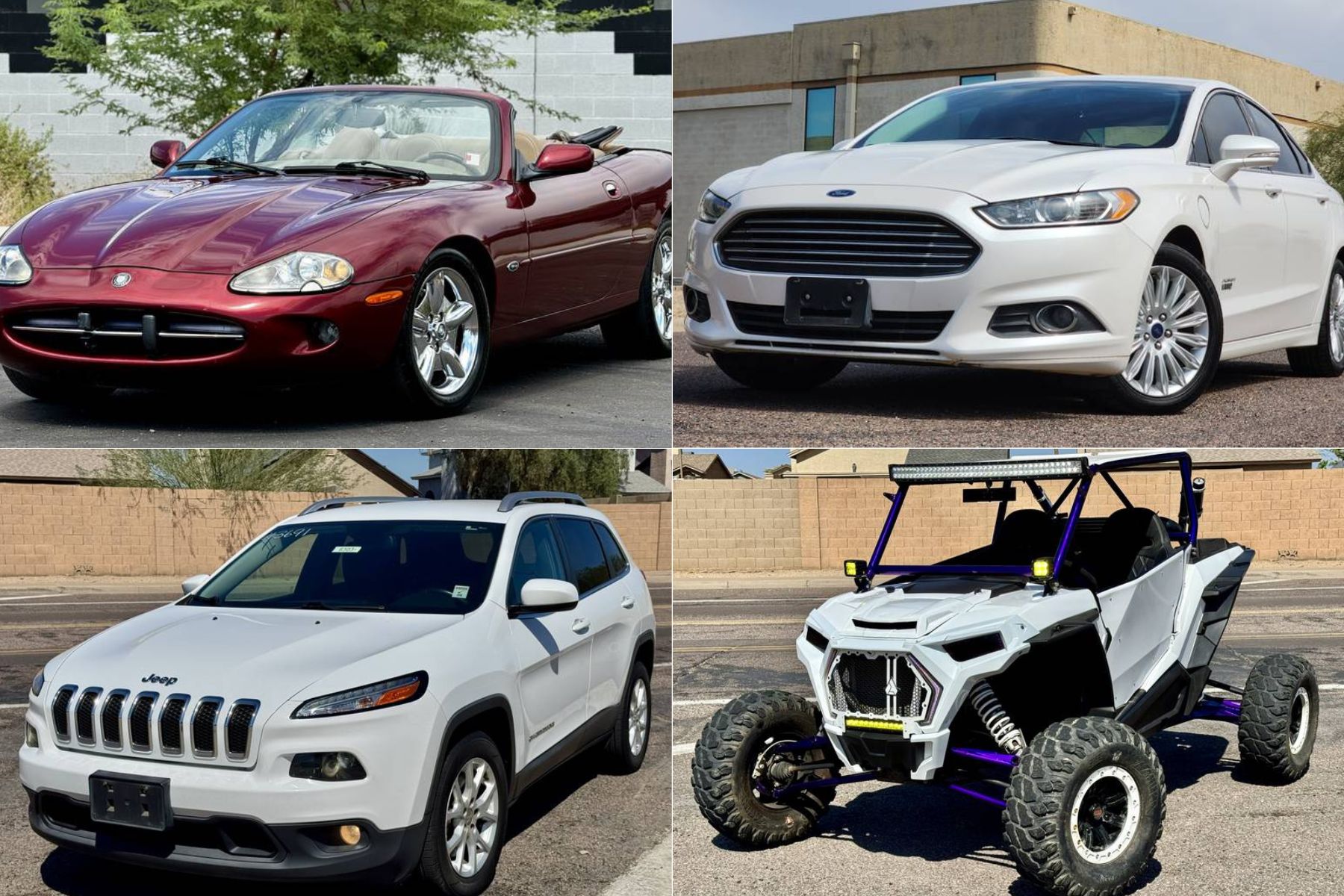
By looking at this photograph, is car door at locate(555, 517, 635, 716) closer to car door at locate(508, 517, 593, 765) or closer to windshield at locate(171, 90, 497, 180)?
car door at locate(508, 517, 593, 765)

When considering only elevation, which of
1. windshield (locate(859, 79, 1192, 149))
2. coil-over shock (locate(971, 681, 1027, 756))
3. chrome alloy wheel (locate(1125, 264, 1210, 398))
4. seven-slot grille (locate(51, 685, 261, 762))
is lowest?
coil-over shock (locate(971, 681, 1027, 756))

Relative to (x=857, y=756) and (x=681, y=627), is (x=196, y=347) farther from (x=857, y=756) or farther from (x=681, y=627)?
(x=681, y=627)

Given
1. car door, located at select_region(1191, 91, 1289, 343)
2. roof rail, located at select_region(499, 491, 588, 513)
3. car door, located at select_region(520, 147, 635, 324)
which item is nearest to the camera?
roof rail, located at select_region(499, 491, 588, 513)

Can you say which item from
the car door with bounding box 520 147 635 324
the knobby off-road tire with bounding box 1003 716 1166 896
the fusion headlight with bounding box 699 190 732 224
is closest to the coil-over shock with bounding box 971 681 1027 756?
the knobby off-road tire with bounding box 1003 716 1166 896

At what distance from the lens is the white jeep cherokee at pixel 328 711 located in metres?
4.62

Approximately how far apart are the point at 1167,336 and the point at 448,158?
172 inches

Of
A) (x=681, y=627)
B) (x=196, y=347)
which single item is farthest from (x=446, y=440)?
(x=681, y=627)

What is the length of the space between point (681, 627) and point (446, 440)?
7374 millimetres

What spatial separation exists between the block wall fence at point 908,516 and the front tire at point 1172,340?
1346 cm

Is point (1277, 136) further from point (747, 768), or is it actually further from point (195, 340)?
point (195, 340)

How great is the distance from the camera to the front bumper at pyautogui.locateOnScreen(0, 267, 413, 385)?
7020 mm

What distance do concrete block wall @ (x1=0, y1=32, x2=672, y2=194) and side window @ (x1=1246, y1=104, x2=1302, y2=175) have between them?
64.1ft

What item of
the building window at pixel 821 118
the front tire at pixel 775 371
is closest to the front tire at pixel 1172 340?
the front tire at pixel 775 371

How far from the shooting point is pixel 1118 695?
6.16 metres
